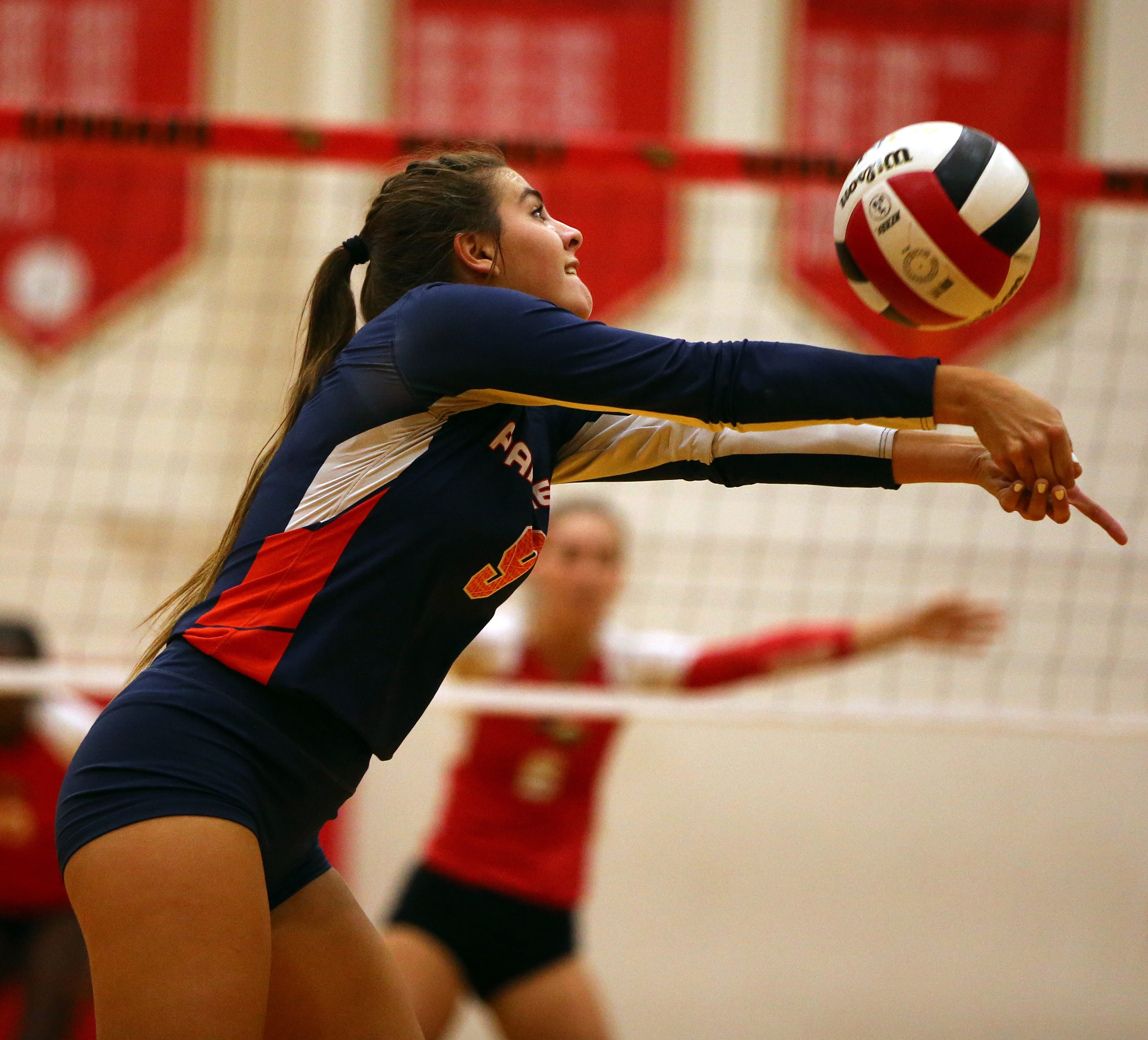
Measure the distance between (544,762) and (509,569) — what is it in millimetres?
1790

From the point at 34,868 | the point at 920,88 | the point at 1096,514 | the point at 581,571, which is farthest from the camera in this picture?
the point at 920,88

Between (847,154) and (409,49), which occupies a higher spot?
(409,49)

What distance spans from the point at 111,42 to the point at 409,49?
1.36 meters

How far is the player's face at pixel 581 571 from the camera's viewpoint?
11.8 ft

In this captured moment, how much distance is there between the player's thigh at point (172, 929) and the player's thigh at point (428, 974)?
1.64 metres

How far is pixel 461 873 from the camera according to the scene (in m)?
3.37

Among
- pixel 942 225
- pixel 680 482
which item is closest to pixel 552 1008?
pixel 942 225

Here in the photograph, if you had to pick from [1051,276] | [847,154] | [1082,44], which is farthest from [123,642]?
[1082,44]

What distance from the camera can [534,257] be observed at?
6.16 feet

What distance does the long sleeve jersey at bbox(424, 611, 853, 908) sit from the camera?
341 centimetres

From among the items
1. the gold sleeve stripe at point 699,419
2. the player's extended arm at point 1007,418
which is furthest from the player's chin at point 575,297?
the player's extended arm at point 1007,418

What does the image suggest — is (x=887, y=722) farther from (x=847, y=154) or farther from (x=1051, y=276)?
(x=1051, y=276)

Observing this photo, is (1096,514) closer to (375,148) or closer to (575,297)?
(575,297)

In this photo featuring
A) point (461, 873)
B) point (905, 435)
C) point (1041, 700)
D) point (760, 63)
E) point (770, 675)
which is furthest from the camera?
point (760, 63)
